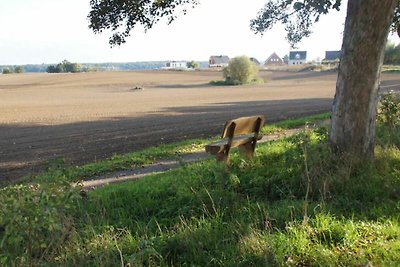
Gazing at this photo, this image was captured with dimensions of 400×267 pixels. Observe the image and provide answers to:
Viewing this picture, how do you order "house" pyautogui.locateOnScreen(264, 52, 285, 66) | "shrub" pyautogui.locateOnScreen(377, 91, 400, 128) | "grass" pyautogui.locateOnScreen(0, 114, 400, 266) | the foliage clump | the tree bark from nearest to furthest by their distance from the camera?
1. "grass" pyautogui.locateOnScreen(0, 114, 400, 266)
2. the tree bark
3. "shrub" pyautogui.locateOnScreen(377, 91, 400, 128)
4. the foliage clump
5. "house" pyautogui.locateOnScreen(264, 52, 285, 66)

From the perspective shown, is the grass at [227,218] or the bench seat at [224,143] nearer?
the grass at [227,218]

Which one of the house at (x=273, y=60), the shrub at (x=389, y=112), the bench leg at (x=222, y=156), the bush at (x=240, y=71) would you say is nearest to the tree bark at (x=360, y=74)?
the bench leg at (x=222, y=156)

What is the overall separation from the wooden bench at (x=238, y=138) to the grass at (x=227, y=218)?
331 millimetres

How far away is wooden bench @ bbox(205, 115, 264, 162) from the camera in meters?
7.08

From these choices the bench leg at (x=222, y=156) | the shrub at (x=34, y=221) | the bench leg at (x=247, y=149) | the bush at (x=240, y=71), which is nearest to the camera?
the shrub at (x=34, y=221)

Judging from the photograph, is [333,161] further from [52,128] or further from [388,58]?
→ [388,58]

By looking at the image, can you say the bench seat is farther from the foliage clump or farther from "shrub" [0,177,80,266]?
the foliage clump

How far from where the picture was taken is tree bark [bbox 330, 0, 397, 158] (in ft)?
19.8

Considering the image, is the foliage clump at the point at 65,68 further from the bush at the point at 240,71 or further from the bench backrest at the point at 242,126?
the bench backrest at the point at 242,126

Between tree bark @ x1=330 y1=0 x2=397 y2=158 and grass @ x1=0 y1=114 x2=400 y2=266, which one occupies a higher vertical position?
tree bark @ x1=330 y1=0 x2=397 y2=158

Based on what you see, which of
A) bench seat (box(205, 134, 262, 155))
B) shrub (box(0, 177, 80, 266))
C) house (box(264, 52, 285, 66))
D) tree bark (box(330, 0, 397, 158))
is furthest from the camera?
house (box(264, 52, 285, 66))

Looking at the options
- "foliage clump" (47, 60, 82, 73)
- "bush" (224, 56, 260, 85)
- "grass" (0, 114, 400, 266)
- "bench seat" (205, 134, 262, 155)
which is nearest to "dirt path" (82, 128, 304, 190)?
"bench seat" (205, 134, 262, 155)

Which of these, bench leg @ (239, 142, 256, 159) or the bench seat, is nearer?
the bench seat

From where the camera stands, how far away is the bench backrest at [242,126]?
23.5 feet
